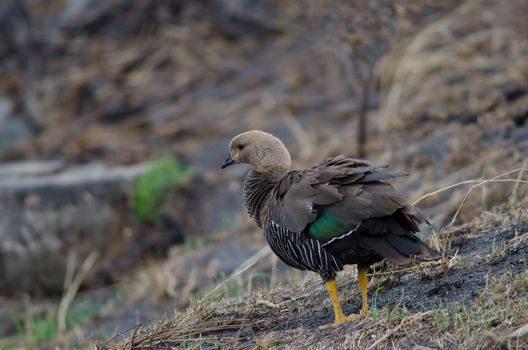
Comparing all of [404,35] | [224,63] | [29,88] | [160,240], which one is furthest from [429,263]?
[29,88]

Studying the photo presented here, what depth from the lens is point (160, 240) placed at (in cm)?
1121

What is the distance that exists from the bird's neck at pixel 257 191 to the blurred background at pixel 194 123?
2.46 ft

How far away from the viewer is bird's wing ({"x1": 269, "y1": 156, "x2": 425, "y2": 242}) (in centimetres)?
475

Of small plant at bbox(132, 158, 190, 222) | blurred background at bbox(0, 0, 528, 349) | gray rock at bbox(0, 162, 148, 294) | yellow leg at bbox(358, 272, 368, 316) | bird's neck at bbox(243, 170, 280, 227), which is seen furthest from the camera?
small plant at bbox(132, 158, 190, 222)

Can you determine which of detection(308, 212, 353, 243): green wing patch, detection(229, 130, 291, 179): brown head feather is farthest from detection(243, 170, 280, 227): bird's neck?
detection(308, 212, 353, 243): green wing patch

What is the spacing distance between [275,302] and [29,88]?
10459 mm

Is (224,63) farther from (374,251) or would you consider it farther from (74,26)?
(374,251)

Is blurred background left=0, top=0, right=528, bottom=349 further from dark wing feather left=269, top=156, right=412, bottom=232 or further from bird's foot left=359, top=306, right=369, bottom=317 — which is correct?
bird's foot left=359, top=306, right=369, bottom=317

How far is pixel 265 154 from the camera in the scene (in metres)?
5.82

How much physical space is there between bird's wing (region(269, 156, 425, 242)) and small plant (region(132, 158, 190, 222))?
615 centimetres

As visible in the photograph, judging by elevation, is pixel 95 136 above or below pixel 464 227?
below

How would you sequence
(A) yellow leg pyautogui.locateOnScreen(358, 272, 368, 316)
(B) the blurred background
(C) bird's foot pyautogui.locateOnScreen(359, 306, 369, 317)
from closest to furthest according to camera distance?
(C) bird's foot pyautogui.locateOnScreen(359, 306, 369, 317) < (A) yellow leg pyautogui.locateOnScreen(358, 272, 368, 316) < (B) the blurred background

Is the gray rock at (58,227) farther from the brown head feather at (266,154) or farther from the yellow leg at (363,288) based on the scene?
the yellow leg at (363,288)

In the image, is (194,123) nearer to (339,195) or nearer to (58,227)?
(58,227)
